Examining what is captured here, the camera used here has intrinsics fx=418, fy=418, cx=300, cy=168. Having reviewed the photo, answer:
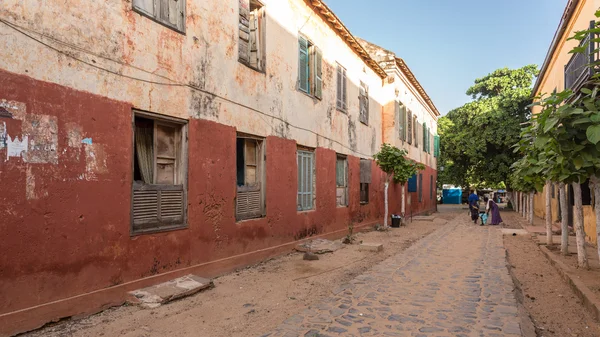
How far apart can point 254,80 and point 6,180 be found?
4.85m

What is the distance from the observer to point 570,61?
10.2 m

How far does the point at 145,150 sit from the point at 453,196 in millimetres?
42634

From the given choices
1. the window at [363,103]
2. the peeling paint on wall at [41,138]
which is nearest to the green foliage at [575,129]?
the peeling paint on wall at [41,138]

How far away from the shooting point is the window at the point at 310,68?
33.1 feet

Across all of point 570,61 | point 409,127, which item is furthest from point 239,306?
point 409,127

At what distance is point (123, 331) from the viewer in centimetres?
439

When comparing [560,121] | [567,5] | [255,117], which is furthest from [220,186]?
[567,5]

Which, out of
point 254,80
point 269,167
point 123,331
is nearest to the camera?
point 123,331

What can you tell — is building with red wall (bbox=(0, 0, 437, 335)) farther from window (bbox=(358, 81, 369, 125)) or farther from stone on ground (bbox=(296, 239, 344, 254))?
window (bbox=(358, 81, 369, 125))

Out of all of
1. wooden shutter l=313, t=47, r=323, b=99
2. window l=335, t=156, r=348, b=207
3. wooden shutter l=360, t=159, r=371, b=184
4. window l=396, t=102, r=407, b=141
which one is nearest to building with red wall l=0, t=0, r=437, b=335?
wooden shutter l=313, t=47, r=323, b=99

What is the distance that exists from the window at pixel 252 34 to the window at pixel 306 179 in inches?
105

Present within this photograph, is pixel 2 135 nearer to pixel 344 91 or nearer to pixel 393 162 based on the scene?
pixel 344 91

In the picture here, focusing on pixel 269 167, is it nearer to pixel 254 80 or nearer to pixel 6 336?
pixel 254 80

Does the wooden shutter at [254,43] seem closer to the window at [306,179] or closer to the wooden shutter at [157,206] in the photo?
the window at [306,179]
